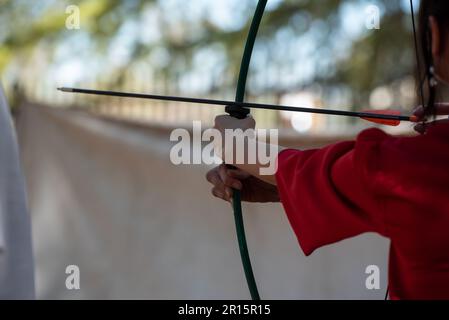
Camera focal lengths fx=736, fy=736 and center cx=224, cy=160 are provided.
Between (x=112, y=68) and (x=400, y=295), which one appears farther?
(x=112, y=68)

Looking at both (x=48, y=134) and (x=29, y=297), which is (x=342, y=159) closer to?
(x=29, y=297)

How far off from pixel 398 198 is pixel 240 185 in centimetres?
Result: 31

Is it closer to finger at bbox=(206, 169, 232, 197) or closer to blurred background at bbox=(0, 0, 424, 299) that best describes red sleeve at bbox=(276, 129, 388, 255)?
finger at bbox=(206, 169, 232, 197)

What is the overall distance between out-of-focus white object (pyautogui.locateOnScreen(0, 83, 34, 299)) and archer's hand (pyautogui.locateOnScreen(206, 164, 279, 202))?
344 millimetres

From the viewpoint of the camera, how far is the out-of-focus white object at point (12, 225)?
1.18 meters

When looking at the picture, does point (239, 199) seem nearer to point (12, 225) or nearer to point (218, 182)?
point (218, 182)

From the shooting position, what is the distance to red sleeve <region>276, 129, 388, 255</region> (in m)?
0.79

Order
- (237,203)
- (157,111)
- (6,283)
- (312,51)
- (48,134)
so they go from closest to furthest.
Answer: (237,203)
(6,283)
(48,134)
(157,111)
(312,51)

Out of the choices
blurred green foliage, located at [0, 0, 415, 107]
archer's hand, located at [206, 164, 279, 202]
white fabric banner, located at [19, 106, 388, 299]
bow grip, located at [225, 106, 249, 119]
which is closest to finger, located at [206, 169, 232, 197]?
archer's hand, located at [206, 164, 279, 202]

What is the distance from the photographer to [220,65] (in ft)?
17.6

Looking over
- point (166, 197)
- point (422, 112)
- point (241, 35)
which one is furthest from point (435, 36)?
point (241, 35)

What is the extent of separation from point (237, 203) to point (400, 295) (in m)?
0.29

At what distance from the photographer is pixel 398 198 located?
78 centimetres
